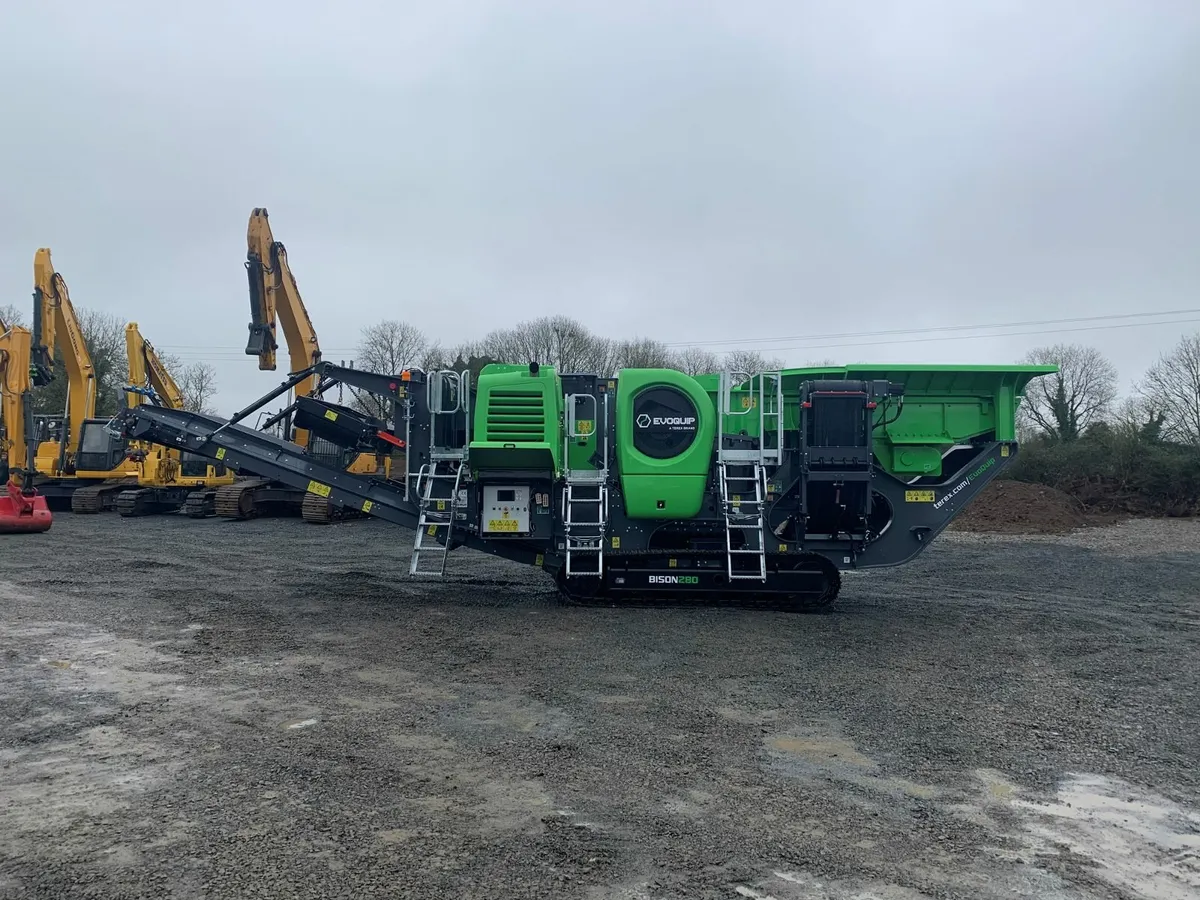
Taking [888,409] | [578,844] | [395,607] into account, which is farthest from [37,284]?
[578,844]

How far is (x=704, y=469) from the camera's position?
31.5 ft

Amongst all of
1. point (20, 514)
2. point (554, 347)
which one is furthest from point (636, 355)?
point (20, 514)

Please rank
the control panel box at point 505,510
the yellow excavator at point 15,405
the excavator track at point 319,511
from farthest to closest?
the yellow excavator at point 15,405, the excavator track at point 319,511, the control panel box at point 505,510

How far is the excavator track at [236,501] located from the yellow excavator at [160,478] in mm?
1241

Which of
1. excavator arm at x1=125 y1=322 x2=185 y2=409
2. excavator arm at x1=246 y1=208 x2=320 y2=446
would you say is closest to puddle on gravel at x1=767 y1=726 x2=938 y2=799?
excavator arm at x1=246 y1=208 x2=320 y2=446

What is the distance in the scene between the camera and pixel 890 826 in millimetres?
3994

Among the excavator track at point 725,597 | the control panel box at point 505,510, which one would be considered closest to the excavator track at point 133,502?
the control panel box at point 505,510

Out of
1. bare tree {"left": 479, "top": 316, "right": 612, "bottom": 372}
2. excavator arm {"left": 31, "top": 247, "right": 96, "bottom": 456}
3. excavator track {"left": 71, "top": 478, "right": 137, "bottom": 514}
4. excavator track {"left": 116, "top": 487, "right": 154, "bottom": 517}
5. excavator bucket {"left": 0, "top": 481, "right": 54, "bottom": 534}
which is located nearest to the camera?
excavator bucket {"left": 0, "top": 481, "right": 54, "bottom": 534}

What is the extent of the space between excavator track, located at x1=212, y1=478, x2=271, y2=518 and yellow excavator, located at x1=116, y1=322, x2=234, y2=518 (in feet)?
4.07

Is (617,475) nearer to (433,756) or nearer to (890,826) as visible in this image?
(433,756)

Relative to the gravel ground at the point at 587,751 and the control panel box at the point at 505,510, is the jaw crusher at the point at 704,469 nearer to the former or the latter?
the control panel box at the point at 505,510

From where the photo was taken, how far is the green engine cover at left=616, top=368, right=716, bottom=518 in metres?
9.57

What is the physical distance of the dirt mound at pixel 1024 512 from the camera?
2245 centimetres

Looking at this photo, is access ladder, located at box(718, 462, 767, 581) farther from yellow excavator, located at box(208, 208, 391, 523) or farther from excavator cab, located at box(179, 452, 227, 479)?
excavator cab, located at box(179, 452, 227, 479)
